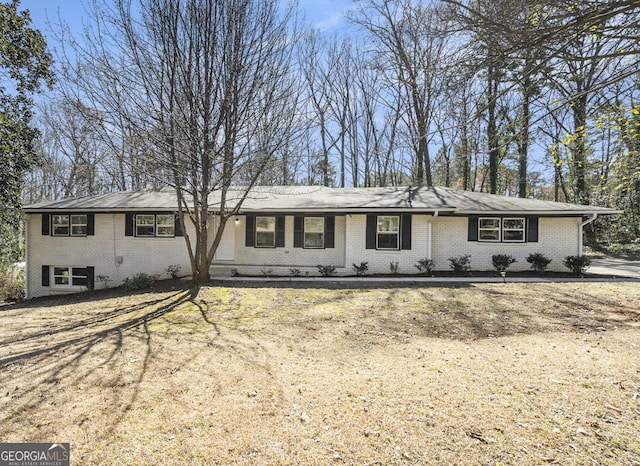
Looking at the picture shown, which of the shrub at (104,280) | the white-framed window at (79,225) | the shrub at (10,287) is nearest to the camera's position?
the shrub at (104,280)

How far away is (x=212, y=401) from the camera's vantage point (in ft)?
11.3

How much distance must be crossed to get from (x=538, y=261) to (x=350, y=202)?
276 inches

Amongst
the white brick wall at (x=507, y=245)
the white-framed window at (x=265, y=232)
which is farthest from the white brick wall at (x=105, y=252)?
the white brick wall at (x=507, y=245)

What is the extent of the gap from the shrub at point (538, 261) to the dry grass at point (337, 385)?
3.92 m

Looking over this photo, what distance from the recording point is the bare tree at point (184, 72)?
7.64 meters

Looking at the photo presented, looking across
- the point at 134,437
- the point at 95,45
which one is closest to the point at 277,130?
the point at 95,45

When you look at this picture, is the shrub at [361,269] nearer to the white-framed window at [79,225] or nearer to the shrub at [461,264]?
the shrub at [461,264]

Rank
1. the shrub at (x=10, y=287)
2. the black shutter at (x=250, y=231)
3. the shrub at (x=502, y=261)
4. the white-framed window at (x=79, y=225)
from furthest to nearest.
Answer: the shrub at (x=10, y=287) → the white-framed window at (x=79, y=225) → the black shutter at (x=250, y=231) → the shrub at (x=502, y=261)

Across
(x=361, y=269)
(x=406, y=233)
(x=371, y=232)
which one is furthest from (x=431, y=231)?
(x=361, y=269)

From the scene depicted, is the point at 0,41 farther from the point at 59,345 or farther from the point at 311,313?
the point at 311,313

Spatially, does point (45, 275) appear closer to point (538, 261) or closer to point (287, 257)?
point (287, 257)

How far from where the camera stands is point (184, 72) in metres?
7.65

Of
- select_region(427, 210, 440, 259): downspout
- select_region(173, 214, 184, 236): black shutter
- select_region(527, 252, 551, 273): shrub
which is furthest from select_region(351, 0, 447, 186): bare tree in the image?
select_region(173, 214, 184, 236): black shutter

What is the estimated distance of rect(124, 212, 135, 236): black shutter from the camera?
480 inches
